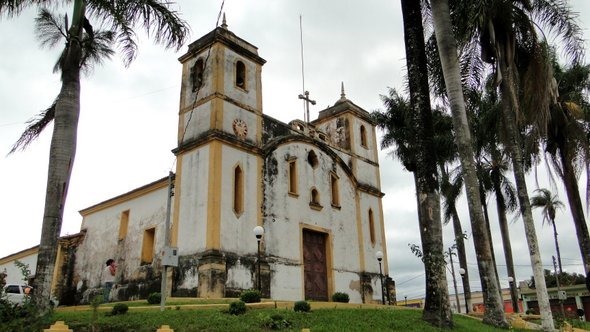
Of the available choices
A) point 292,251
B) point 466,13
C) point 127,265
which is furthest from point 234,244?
point 466,13

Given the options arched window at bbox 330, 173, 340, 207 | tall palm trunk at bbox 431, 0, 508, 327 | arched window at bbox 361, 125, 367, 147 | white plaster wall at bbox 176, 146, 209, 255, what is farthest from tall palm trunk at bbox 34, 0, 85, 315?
arched window at bbox 361, 125, 367, 147

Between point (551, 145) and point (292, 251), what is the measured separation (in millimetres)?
10237

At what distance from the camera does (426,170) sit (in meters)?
11.7

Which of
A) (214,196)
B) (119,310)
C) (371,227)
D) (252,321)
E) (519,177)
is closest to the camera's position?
(252,321)

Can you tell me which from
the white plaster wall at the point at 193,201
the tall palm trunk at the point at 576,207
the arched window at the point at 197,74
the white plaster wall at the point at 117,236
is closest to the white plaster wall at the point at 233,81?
the arched window at the point at 197,74

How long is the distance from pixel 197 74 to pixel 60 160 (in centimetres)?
993

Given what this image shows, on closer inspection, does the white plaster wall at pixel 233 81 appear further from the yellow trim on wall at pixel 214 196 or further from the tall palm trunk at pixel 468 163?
the tall palm trunk at pixel 468 163

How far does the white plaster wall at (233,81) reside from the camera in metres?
19.5

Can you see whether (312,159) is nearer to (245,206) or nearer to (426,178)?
(245,206)

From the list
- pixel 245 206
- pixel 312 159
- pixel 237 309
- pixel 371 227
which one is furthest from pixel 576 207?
pixel 237 309

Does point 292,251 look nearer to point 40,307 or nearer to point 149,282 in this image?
point 149,282

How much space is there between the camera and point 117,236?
22.1m

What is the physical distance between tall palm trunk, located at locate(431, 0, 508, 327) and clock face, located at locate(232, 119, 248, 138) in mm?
8408

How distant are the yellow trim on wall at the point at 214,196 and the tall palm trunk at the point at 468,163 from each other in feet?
26.7
